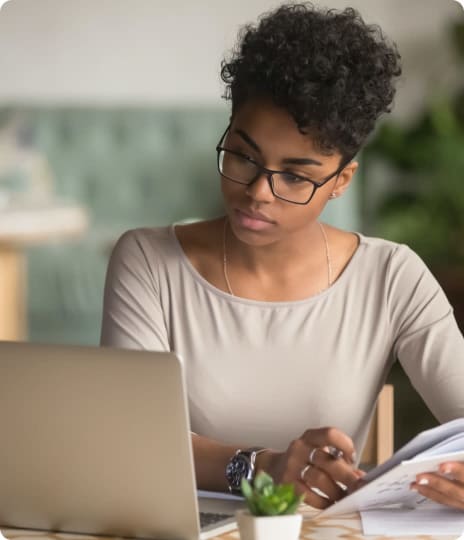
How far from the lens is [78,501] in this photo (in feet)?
4.19

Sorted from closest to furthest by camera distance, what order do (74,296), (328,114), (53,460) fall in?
(53,460), (328,114), (74,296)

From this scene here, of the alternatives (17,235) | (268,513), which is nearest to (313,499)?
(268,513)

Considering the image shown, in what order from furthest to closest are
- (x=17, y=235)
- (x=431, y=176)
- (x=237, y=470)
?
(x=431, y=176) → (x=17, y=235) → (x=237, y=470)

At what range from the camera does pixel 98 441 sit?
1.24 metres

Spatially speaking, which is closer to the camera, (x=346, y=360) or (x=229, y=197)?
(x=229, y=197)

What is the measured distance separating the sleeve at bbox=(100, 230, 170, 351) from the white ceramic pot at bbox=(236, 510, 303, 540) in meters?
0.65

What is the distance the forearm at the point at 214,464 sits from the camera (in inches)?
62.5

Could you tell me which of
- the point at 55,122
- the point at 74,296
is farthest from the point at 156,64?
the point at 74,296

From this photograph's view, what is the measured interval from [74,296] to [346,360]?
3.52 meters

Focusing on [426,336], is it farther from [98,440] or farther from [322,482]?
[98,440]

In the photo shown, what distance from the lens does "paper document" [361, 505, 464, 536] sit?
1340mm

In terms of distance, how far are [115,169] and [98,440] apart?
4.37 meters

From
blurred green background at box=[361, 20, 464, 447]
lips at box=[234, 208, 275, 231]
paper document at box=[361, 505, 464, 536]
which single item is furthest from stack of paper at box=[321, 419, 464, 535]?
blurred green background at box=[361, 20, 464, 447]

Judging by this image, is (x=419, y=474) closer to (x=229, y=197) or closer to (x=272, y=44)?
(x=229, y=197)
